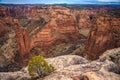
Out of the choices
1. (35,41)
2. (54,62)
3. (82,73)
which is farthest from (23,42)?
(82,73)

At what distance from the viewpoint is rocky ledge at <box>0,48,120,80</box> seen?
20547mm

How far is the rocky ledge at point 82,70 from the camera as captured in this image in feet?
67.4

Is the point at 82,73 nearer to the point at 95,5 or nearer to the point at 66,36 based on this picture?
the point at 66,36

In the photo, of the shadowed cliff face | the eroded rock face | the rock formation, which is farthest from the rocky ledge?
the rock formation

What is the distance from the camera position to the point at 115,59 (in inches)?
993

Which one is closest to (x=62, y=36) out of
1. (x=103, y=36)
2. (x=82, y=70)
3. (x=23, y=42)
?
(x=23, y=42)

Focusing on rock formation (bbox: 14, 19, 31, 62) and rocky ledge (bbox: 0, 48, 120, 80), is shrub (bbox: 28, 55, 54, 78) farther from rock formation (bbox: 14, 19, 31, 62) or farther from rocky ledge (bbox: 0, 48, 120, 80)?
rock formation (bbox: 14, 19, 31, 62)

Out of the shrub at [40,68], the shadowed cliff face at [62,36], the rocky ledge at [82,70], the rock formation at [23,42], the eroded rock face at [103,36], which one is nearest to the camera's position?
the rocky ledge at [82,70]

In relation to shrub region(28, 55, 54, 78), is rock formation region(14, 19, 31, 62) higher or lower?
lower

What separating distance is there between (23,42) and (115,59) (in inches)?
661

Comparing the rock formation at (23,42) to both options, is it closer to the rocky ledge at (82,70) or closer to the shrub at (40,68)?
the rocky ledge at (82,70)

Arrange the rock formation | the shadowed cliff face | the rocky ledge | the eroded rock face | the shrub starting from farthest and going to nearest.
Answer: the rock formation
the shadowed cliff face
the eroded rock face
the shrub
the rocky ledge

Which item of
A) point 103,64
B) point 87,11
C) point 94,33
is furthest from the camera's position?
point 87,11

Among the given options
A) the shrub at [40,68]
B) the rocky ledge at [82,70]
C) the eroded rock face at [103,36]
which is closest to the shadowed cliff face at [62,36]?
the eroded rock face at [103,36]
